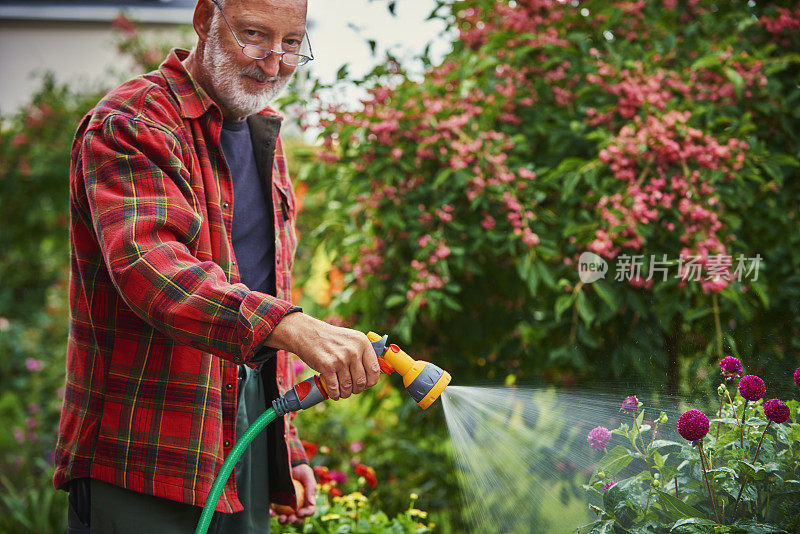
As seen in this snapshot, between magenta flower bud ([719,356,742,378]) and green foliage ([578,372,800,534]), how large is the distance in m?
0.04

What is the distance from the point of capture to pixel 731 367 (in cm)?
129

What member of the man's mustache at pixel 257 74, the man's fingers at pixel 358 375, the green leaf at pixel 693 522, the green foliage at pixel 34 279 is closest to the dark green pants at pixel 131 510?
the man's fingers at pixel 358 375

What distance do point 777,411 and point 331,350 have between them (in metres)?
0.76

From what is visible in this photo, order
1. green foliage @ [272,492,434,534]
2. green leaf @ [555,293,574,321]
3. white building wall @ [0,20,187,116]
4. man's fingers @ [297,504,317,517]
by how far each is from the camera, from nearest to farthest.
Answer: man's fingers @ [297,504,317,517], green foliage @ [272,492,434,534], green leaf @ [555,293,574,321], white building wall @ [0,20,187,116]

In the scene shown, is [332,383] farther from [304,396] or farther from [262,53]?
[262,53]

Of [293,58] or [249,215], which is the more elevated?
[293,58]

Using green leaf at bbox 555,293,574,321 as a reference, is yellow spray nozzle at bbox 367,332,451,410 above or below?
below

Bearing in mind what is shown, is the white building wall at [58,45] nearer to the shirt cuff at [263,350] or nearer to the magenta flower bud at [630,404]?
the shirt cuff at [263,350]

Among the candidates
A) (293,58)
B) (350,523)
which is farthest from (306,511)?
(293,58)

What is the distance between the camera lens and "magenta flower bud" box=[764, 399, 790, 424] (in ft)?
4.00

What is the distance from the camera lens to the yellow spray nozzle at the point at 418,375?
1.22 meters

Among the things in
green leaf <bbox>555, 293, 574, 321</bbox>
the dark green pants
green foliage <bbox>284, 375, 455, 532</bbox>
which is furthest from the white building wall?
the dark green pants

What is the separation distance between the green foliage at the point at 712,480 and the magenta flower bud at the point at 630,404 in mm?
39

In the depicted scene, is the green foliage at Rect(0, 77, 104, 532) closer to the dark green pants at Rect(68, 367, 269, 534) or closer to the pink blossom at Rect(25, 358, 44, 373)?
the pink blossom at Rect(25, 358, 44, 373)
